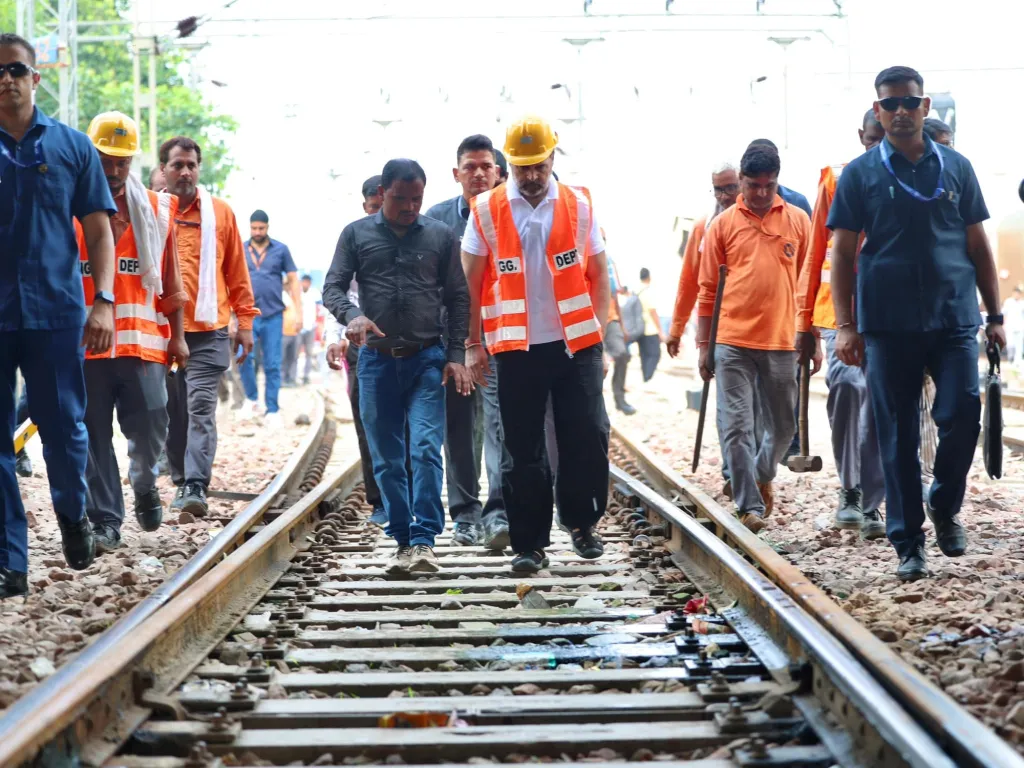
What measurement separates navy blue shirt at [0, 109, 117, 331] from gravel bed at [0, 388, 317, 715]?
3.63 feet

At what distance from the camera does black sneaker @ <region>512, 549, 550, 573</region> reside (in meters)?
6.82

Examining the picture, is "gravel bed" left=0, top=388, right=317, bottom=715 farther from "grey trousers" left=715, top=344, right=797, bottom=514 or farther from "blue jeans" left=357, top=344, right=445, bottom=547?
"grey trousers" left=715, top=344, right=797, bottom=514

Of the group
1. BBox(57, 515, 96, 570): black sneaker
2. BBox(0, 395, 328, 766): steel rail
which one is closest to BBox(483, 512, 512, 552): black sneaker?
BBox(0, 395, 328, 766): steel rail

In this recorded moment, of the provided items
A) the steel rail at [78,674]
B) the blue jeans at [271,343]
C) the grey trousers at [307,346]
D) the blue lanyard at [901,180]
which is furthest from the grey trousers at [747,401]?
the grey trousers at [307,346]

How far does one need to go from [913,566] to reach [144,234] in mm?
3930

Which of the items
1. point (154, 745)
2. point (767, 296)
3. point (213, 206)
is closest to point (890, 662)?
point (154, 745)

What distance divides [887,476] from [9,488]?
361 centimetres

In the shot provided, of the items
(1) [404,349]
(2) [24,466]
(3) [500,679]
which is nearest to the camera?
(3) [500,679]

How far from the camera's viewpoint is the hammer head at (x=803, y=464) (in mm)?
8384

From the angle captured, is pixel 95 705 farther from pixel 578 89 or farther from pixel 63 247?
pixel 578 89

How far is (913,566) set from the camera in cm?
631

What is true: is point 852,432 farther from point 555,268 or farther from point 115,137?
point 115,137

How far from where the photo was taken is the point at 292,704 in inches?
173

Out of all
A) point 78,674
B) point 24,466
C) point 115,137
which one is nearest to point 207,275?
point 115,137
